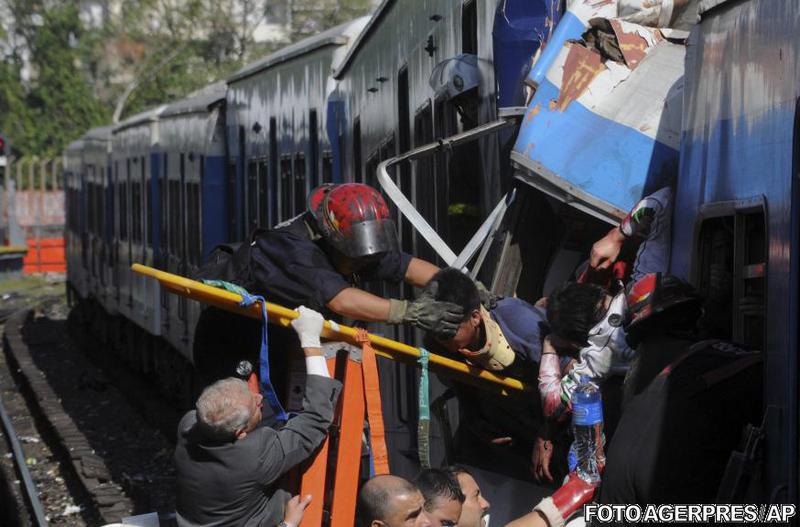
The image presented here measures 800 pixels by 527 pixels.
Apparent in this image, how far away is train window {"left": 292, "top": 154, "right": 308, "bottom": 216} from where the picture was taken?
11438mm

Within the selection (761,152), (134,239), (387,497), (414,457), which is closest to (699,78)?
(761,152)

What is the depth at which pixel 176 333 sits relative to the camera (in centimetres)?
1530

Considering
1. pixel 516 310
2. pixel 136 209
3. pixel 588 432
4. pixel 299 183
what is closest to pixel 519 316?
pixel 516 310

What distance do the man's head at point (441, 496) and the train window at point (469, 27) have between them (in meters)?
2.54

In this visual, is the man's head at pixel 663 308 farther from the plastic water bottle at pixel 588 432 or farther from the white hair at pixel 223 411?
the white hair at pixel 223 411

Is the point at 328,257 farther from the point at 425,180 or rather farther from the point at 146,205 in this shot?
the point at 146,205

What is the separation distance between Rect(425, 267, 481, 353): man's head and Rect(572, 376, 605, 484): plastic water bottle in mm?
691

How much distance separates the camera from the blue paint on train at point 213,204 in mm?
14664

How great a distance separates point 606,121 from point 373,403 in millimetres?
1295

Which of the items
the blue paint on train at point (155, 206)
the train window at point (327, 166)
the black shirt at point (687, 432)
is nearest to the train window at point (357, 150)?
the train window at point (327, 166)

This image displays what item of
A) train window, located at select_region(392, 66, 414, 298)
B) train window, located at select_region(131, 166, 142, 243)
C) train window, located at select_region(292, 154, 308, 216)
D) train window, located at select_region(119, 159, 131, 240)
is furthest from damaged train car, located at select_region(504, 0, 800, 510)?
train window, located at select_region(119, 159, 131, 240)

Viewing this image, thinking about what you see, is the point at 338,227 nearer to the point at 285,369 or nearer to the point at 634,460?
the point at 285,369

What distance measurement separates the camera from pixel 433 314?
5.30 metres

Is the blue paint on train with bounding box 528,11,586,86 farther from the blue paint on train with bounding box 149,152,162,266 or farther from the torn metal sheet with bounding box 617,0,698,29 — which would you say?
the blue paint on train with bounding box 149,152,162,266
